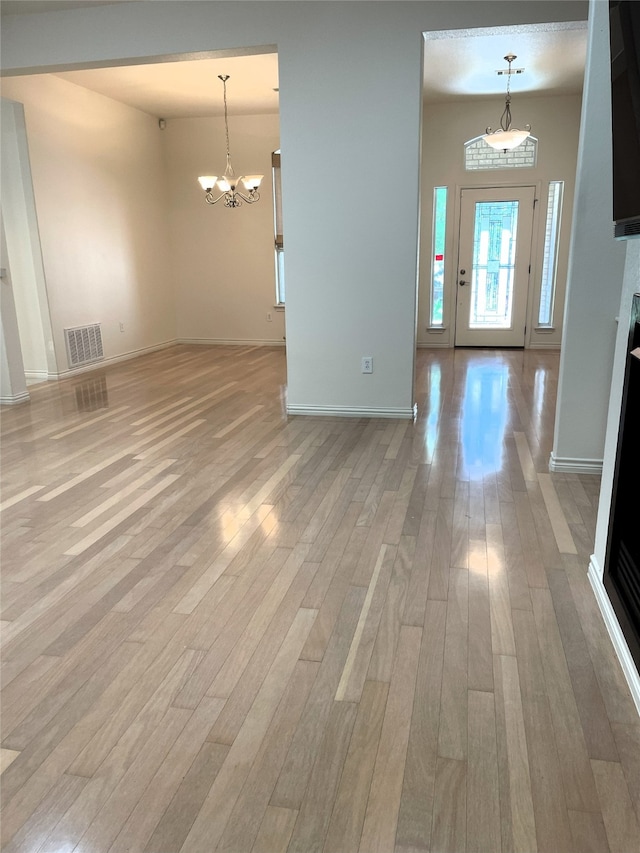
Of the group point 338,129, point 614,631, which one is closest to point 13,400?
point 338,129

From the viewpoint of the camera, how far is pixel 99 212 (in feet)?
23.4

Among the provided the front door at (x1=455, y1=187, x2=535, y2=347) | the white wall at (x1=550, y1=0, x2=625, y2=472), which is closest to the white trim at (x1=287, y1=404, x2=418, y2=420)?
the white wall at (x1=550, y1=0, x2=625, y2=472)

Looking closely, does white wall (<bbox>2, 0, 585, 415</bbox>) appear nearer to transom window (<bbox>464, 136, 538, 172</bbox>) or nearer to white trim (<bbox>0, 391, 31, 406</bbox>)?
white trim (<bbox>0, 391, 31, 406</bbox>)

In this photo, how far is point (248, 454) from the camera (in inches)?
156

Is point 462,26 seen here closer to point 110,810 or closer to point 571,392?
point 571,392

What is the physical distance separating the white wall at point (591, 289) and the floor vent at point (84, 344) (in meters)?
5.33

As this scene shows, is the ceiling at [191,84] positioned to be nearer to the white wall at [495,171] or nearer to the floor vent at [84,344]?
the white wall at [495,171]

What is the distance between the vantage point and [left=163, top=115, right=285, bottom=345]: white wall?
8.26m

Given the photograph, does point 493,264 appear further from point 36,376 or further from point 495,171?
point 36,376

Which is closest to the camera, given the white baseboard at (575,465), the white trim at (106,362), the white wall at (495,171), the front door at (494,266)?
→ the white baseboard at (575,465)

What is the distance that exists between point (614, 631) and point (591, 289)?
2010mm

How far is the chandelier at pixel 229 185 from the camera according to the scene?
22.4ft

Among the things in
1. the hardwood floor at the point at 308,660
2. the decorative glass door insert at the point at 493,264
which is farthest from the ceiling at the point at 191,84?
the hardwood floor at the point at 308,660

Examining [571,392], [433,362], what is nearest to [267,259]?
[433,362]
